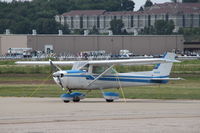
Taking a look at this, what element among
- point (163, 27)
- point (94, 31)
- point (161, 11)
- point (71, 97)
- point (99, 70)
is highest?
point (161, 11)

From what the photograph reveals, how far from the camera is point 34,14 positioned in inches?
6599

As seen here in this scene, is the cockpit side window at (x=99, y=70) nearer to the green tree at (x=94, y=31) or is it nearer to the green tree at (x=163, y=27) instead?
the green tree at (x=163, y=27)

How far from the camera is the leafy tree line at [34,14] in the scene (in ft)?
495

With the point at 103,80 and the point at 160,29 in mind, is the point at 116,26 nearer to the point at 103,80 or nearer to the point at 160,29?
the point at 160,29

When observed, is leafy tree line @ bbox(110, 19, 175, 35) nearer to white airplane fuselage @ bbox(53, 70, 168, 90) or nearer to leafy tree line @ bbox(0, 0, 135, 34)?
leafy tree line @ bbox(0, 0, 135, 34)

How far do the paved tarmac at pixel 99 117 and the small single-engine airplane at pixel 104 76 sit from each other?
35.8 inches

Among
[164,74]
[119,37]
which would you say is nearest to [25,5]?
[119,37]

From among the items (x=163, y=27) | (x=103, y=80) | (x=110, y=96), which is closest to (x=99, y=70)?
(x=103, y=80)

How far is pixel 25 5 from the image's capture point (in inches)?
6796

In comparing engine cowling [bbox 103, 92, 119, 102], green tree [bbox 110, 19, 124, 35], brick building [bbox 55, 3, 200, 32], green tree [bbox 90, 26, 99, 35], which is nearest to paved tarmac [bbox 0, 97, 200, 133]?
engine cowling [bbox 103, 92, 119, 102]

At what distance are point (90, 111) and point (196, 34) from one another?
405ft

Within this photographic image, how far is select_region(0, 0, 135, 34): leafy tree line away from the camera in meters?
151

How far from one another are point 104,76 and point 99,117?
9.07 m

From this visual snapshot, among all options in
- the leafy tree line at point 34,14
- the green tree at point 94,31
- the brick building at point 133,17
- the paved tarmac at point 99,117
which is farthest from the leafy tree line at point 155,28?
the paved tarmac at point 99,117
